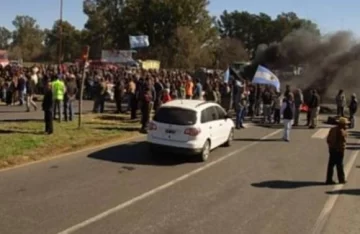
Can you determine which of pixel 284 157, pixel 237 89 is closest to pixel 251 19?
pixel 237 89

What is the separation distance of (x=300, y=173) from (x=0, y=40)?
134 meters

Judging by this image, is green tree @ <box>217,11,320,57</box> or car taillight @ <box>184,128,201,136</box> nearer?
car taillight @ <box>184,128,201,136</box>

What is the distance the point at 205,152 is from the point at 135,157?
1937mm

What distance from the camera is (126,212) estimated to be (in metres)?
9.92

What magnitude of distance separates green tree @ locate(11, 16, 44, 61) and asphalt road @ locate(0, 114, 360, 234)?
9959cm

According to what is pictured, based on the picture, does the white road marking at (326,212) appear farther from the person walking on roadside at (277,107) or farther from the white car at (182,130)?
the person walking on roadside at (277,107)

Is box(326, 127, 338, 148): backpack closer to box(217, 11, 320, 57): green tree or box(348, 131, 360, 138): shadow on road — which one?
box(348, 131, 360, 138): shadow on road

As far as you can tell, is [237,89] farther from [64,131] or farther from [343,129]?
[343,129]

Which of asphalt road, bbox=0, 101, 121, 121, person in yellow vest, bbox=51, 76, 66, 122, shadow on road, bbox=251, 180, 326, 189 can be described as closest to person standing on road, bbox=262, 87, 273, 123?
asphalt road, bbox=0, 101, 121, 121

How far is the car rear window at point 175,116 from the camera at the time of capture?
15445 mm

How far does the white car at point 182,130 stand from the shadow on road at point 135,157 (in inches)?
11.9

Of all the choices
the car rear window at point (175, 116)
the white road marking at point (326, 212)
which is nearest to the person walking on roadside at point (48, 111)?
the car rear window at point (175, 116)

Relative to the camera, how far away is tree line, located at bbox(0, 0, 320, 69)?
265 feet

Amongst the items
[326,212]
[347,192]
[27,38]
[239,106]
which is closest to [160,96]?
[239,106]
